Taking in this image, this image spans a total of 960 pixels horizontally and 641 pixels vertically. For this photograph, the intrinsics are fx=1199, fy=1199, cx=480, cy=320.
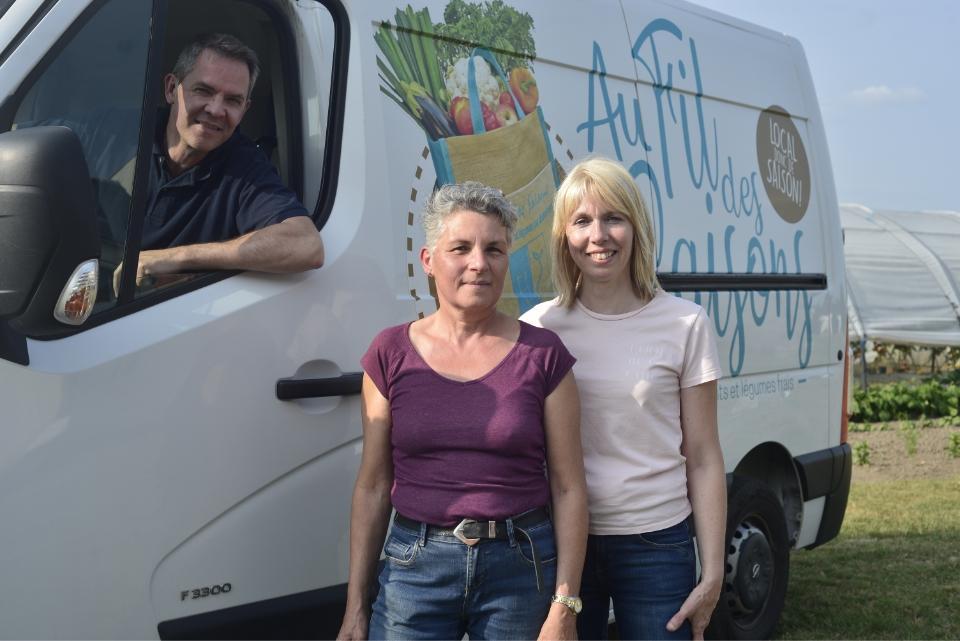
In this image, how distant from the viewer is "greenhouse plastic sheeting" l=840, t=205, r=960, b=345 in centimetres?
1817

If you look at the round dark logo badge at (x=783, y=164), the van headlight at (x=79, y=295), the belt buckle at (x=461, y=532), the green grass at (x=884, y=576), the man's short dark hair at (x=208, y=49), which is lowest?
the green grass at (x=884, y=576)

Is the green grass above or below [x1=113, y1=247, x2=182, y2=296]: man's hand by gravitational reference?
below

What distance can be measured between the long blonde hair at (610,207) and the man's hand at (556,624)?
2.56ft

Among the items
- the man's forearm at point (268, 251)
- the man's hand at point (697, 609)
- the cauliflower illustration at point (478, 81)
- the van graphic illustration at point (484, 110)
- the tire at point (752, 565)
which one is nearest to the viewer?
the man's hand at point (697, 609)

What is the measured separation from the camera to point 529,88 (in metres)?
3.98

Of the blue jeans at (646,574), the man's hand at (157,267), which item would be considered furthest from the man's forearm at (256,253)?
the blue jeans at (646,574)

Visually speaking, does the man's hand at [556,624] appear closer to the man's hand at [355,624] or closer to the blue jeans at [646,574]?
the blue jeans at [646,574]

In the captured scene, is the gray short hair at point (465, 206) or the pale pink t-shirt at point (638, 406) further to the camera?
the pale pink t-shirt at point (638, 406)

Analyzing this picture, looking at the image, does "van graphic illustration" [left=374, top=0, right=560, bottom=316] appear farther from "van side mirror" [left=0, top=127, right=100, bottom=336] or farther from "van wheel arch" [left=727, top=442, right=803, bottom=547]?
"van wheel arch" [left=727, top=442, right=803, bottom=547]

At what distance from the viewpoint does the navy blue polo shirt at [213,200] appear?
122 inches

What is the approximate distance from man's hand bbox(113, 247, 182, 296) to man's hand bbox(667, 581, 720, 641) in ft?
4.84

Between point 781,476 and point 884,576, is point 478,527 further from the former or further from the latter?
point 884,576

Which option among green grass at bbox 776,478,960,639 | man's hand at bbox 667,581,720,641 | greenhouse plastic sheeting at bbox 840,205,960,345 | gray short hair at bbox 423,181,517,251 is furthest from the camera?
greenhouse plastic sheeting at bbox 840,205,960,345

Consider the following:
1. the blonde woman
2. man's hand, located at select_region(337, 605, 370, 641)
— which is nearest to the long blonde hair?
the blonde woman
